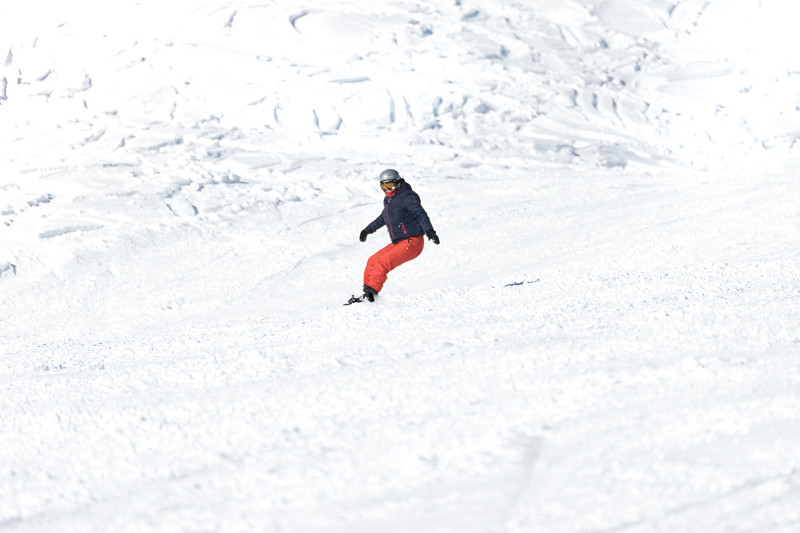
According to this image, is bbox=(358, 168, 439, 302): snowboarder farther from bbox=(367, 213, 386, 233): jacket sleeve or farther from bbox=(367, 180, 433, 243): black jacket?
bbox=(367, 213, 386, 233): jacket sleeve

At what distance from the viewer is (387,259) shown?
621cm

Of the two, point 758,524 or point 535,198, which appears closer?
point 758,524

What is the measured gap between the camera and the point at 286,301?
9094mm

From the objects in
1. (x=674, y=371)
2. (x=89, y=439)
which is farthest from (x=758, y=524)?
(x=89, y=439)

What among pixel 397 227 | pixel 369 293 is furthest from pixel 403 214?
pixel 369 293

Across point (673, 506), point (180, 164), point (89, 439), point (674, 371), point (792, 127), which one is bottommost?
point (180, 164)

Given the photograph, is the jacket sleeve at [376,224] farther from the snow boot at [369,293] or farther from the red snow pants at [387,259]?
the snow boot at [369,293]

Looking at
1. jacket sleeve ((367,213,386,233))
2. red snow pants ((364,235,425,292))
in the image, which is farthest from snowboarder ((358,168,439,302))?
jacket sleeve ((367,213,386,233))

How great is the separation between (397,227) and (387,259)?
0.30 meters

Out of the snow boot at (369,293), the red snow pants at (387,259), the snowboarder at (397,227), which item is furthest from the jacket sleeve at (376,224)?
the snow boot at (369,293)

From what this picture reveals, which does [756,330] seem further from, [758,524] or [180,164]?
[180,164]

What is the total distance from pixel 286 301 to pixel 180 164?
6.16 m

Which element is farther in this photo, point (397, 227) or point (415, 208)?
point (397, 227)

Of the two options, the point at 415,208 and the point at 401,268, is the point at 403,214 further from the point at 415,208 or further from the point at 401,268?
the point at 401,268
